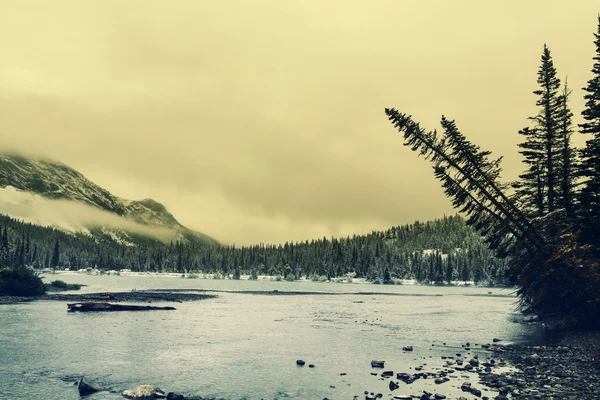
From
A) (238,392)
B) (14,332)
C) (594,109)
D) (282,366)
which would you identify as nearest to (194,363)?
(282,366)

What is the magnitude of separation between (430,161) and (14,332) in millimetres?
39458

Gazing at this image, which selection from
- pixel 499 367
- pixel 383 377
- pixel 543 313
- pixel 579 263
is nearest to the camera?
pixel 383 377

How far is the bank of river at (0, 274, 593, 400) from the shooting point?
23.0m

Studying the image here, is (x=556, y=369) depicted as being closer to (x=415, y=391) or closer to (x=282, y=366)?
(x=415, y=391)

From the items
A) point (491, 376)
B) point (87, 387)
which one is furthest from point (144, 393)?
point (491, 376)

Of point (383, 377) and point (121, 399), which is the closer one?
point (121, 399)

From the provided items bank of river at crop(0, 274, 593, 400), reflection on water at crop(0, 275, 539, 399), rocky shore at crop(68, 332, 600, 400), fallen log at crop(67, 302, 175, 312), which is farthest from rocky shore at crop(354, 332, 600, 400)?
fallen log at crop(67, 302, 175, 312)

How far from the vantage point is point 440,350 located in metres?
Answer: 33.9

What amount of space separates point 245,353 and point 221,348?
2855 mm

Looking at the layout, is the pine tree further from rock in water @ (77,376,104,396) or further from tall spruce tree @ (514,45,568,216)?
rock in water @ (77,376,104,396)

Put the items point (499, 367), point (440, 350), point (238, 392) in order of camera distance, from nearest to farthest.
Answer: point (238, 392) → point (499, 367) → point (440, 350)

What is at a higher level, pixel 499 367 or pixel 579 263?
pixel 579 263

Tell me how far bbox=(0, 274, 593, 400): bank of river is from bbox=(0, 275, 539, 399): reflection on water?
0.27 ft

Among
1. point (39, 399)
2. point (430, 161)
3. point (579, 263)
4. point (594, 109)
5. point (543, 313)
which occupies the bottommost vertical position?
point (39, 399)
